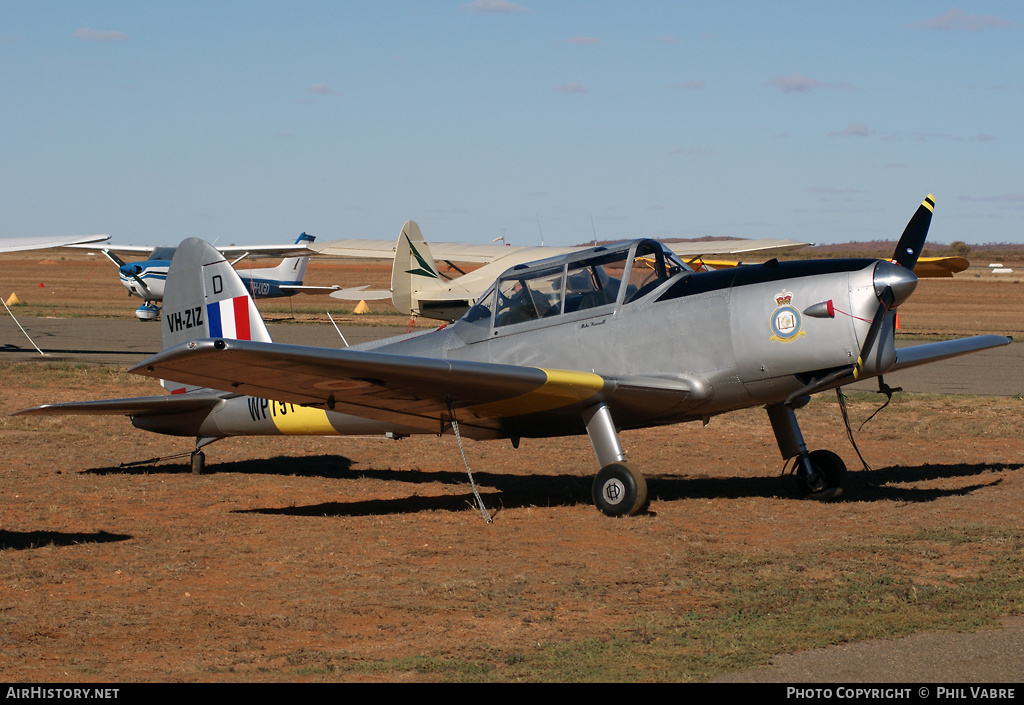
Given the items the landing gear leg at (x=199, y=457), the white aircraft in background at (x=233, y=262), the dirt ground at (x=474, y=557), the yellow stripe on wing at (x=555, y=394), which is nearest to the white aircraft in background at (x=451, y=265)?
the white aircraft in background at (x=233, y=262)

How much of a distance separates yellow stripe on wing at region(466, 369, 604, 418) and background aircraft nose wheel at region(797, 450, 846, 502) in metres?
2.56

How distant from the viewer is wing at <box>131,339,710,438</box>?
7.37 m

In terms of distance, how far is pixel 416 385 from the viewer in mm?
8320

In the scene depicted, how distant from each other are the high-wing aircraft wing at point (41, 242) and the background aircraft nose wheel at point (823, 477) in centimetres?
2206

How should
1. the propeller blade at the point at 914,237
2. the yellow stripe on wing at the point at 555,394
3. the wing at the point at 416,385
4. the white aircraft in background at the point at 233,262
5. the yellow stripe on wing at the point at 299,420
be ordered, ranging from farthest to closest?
the white aircraft in background at the point at 233,262, the yellow stripe on wing at the point at 299,420, the propeller blade at the point at 914,237, the yellow stripe on wing at the point at 555,394, the wing at the point at 416,385

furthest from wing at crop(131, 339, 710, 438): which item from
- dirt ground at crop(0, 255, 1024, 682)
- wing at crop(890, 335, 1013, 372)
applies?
wing at crop(890, 335, 1013, 372)

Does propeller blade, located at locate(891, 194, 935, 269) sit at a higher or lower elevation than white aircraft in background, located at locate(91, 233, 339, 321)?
higher

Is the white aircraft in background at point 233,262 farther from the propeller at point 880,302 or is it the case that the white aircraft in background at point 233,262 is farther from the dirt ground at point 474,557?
the propeller at point 880,302

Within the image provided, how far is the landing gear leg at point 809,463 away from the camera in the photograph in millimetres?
9438

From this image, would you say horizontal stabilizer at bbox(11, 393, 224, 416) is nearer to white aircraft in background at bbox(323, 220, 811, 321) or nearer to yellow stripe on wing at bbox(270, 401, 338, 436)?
yellow stripe on wing at bbox(270, 401, 338, 436)

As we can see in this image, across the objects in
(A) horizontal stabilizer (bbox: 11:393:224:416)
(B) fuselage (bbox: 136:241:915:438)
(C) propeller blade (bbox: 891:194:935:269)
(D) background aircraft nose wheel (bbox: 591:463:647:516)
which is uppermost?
(C) propeller blade (bbox: 891:194:935:269)

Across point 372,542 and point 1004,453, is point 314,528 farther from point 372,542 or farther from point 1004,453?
point 1004,453

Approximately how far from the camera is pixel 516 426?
9.71 meters

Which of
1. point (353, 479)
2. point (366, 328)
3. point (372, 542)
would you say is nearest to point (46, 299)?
point (366, 328)
